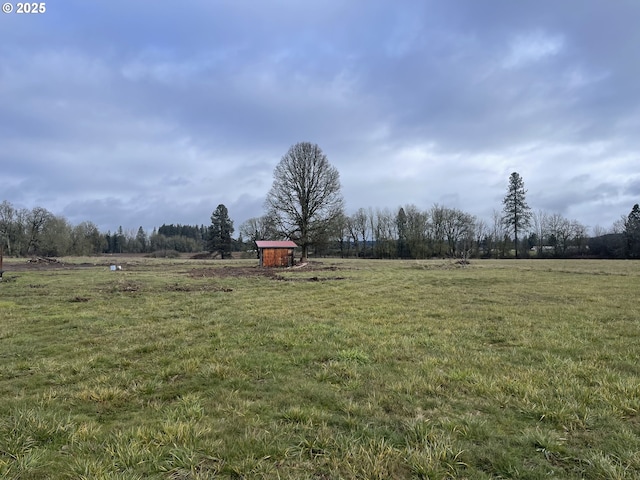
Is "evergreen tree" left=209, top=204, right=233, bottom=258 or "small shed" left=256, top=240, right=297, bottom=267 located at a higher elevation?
"evergreen tree" left=209, top=204, right=233, bottom=258

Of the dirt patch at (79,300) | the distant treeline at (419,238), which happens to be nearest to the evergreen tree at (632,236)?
the distant treeline at (419,238)

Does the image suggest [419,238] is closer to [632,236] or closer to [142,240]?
[632,236]

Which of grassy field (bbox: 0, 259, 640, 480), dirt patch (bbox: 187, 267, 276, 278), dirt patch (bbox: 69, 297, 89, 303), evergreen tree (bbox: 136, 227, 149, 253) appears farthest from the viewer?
evergreen tree (bbox: 136, 227, 149, 253)

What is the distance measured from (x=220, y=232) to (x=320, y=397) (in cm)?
7379

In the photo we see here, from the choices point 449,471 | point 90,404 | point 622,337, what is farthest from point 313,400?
point 622,337

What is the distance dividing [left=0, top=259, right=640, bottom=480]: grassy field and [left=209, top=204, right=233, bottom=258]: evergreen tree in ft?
215

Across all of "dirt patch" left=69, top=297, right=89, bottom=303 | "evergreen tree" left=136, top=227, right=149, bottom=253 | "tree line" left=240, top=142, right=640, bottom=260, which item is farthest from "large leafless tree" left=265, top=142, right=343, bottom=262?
"evergreen tree" left=136, top=227, right=149, bottom=253

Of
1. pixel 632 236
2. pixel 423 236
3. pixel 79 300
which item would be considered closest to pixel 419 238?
pixel 423 236

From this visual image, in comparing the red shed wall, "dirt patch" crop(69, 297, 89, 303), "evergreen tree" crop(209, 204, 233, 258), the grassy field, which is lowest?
the grassy field

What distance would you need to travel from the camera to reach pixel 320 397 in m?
4.56

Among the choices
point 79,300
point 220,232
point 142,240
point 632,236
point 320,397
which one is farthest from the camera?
point 142,240

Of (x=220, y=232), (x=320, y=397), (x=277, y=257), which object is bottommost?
(x=320, y=397)

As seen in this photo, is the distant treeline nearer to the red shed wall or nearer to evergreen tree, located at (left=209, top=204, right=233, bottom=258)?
evergreen tree, located at (left=209, top=204, right=233, bottom=258)

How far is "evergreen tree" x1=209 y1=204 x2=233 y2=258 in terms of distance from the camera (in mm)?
74500
